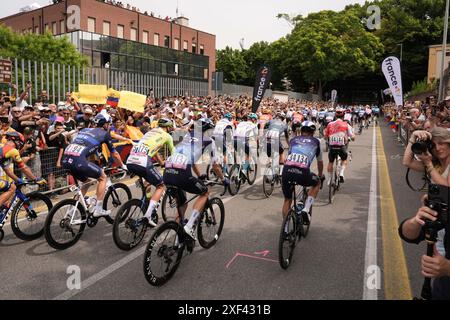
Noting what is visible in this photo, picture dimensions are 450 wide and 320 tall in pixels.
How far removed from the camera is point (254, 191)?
30.8 feet

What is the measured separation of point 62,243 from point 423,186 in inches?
320

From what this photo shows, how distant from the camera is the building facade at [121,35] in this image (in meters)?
34.5

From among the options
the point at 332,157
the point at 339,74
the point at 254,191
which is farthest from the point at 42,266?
the point at 339,74

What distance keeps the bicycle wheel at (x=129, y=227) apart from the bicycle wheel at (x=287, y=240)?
2.08 metres

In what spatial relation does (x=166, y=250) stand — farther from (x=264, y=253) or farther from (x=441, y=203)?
(x=441, y=203)

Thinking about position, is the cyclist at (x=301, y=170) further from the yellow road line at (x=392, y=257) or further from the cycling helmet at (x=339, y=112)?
the cycling helmet at (x=339, y=112)

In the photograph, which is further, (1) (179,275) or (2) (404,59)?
(2) (404,59)

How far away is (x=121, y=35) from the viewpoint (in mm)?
42938

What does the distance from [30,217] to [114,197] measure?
136 cm

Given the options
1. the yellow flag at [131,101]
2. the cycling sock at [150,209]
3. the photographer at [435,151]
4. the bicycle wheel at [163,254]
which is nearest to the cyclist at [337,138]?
the yellow flag at [131,101]

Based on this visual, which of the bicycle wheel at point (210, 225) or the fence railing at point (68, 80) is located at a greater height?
the fence railing at point (68, 80)

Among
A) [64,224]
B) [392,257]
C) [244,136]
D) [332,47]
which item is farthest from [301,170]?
[332,47]

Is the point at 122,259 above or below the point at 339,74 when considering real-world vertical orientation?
below
